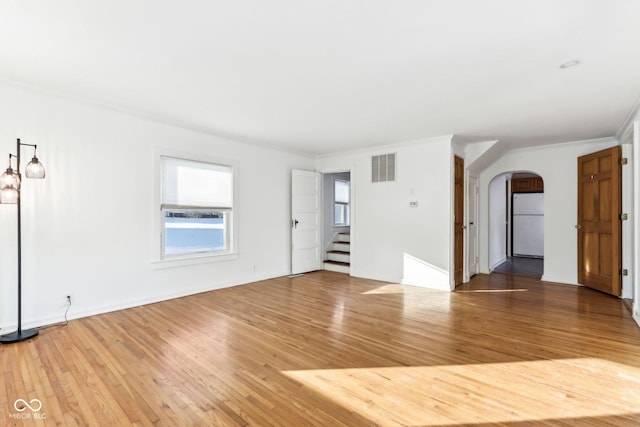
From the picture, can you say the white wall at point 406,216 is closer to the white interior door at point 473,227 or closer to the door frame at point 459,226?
the door frame at point 459,226

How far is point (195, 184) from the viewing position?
15.8 ft

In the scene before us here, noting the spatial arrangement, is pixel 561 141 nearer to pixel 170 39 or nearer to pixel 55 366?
pixel 170 39

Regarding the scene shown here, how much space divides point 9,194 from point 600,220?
7603mm

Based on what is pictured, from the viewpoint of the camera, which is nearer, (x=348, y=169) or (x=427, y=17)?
(x=427, y=17)

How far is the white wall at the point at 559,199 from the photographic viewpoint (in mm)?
5496

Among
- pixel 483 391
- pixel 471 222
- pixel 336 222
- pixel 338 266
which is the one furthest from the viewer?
pixel 336 222

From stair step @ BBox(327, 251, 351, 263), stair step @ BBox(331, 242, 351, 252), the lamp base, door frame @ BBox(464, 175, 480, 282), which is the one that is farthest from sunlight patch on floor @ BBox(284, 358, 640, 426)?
stair step @ BBox(331, 242, 351, 252)

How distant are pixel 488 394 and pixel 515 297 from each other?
10.1 feet

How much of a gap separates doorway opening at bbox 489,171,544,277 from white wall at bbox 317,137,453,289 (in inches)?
142

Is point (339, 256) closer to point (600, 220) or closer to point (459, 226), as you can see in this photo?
point (459, 226)

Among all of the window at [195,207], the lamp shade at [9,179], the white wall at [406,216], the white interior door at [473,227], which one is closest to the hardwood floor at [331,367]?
the window at [195,207]

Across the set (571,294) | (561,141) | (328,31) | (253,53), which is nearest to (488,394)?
(328,31)

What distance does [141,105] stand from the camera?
3727mm

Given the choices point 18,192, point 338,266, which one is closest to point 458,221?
point 338,266
